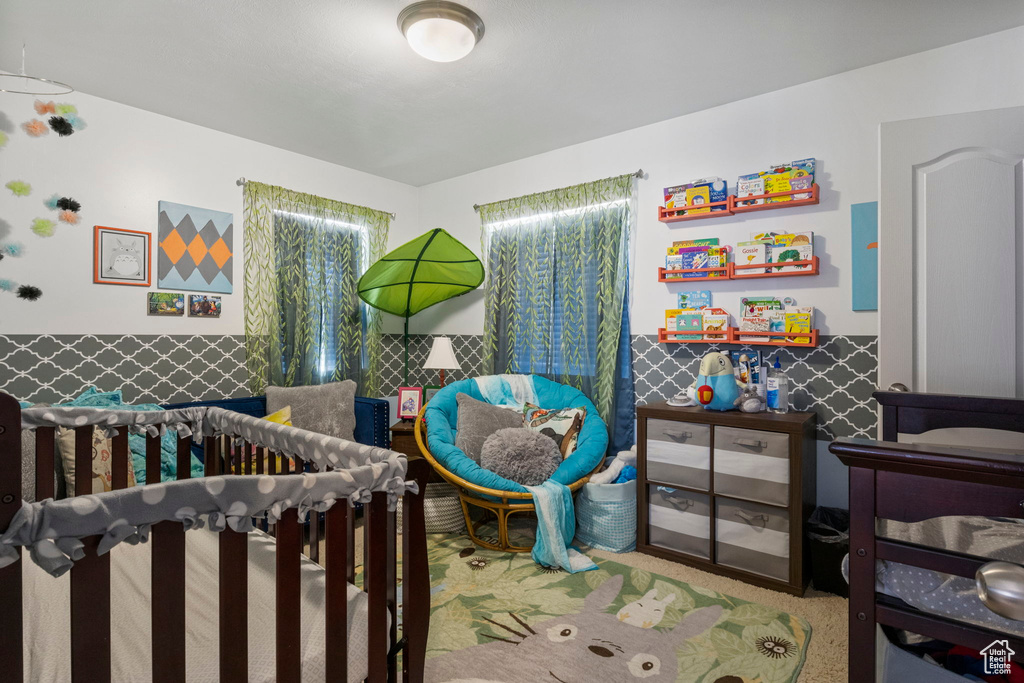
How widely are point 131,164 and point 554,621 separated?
330 cm

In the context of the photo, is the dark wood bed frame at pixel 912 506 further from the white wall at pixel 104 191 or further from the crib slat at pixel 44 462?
the white wall at pixel 104 191

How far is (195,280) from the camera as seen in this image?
312cm

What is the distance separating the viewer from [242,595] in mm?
880

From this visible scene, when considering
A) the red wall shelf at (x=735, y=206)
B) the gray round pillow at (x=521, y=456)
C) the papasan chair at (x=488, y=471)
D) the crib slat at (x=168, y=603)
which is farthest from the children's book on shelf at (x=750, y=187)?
the crib slat at (x=168, y=603)

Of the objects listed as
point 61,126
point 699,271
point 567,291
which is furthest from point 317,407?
point 699,271

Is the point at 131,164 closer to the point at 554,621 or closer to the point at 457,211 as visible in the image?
the point at 457,211

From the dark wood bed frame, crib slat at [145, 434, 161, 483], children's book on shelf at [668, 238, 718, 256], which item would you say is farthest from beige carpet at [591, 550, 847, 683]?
crib slat at [145, 434, 161, 483]

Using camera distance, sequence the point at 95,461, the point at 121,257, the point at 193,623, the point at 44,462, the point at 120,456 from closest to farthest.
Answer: the point at 193,623
the point at 44,462
the point at 120,456
the point at 95,461
the point at 121,257

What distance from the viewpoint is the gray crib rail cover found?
703 mm

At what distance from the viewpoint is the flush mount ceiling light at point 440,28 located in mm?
1967

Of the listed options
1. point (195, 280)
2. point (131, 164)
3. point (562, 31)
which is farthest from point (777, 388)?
point (131, 164)

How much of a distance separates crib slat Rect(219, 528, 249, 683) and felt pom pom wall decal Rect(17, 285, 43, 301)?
2648 mm

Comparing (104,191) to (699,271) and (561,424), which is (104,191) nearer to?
(561,424)

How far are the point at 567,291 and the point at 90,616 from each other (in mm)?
2971
